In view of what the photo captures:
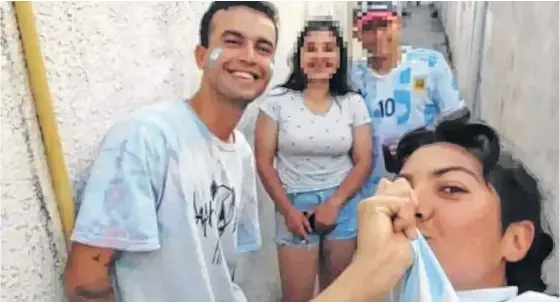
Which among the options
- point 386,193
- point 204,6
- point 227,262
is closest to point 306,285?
point 227,262

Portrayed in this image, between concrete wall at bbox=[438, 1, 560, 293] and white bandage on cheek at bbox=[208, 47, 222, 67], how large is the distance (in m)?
0.24

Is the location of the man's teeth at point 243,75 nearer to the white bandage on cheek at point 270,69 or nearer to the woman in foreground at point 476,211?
the white bandage on cheek at point 270,69

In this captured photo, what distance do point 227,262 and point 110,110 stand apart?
195 millimetres

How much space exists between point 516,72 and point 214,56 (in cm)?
31

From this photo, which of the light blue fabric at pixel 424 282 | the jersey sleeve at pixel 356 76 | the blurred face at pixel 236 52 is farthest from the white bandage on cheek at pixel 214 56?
the light blue fabric at pixel 424 282

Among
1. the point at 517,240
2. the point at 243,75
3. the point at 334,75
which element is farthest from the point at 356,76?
the point at 517,240

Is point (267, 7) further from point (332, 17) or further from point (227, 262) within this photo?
point (227, 262)

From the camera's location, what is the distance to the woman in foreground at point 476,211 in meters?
0.64

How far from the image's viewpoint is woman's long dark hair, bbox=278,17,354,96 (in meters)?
0.74

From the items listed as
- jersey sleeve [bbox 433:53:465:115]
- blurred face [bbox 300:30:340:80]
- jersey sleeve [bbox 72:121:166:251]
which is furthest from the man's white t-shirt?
jersey sleeve [bbox 433:53:465:115]

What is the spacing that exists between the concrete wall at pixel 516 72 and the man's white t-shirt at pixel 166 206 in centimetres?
26

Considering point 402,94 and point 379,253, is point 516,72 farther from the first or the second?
point 379,253

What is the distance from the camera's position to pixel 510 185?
2.22 feet

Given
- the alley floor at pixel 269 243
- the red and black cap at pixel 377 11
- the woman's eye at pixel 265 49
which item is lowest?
the alley floor at pixel 269 243
